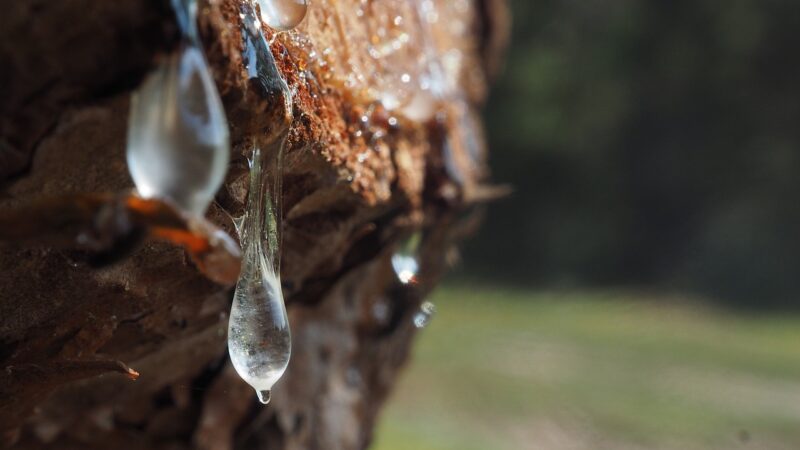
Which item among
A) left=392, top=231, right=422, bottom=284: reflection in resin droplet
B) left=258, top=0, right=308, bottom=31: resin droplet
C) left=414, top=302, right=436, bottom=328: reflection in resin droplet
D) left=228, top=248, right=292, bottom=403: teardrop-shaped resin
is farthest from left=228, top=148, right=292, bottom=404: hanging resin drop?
left=414, top=302, right=436, bottom=328: reflection in resin droplet

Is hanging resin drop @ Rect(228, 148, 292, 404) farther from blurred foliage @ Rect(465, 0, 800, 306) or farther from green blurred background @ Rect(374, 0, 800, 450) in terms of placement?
blurred foliage @ Rect(465, 0, 800, 306)

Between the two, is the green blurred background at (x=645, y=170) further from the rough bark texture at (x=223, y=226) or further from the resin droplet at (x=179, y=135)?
the resin droplet at (x=179, y=135)

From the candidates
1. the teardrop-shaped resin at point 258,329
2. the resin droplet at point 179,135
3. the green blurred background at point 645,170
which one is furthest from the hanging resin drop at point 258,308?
the green blurred background at point 645,170

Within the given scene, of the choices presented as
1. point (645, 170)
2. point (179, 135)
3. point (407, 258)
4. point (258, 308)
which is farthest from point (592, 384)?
point (645, 170)

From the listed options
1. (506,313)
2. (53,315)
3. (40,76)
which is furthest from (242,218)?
(506,313)

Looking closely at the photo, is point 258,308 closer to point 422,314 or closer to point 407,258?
point 407,258
